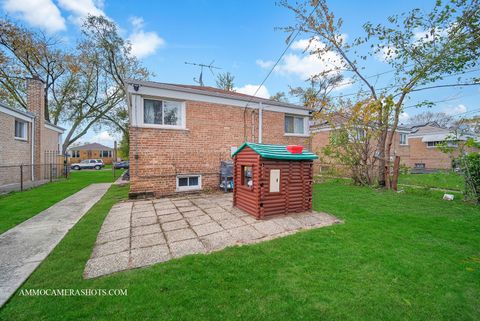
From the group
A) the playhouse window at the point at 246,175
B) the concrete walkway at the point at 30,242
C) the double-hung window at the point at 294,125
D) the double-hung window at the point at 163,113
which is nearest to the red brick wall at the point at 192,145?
the double-hung window at the point at 163,113

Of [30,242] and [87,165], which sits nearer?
[30,242]

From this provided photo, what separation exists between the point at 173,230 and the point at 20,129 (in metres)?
14.4

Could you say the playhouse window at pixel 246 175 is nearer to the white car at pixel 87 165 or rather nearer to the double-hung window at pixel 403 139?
the double-hung window at pixel 403 139

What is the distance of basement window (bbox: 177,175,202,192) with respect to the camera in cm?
838

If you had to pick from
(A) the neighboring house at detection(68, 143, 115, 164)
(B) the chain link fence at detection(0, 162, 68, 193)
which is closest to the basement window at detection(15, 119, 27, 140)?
(B) the chain link fence at detection(0, 162, 68, 193)

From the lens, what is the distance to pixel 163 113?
26.2ft

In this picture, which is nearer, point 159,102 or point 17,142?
point 159,102

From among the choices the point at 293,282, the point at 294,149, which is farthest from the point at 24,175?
the point at 293,282

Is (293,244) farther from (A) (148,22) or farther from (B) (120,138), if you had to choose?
(B) (120,138)

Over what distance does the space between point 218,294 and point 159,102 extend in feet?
23.8

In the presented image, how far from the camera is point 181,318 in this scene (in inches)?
79.7

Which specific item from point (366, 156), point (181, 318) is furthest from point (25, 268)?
point (366, 156)

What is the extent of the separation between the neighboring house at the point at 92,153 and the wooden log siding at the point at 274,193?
43.5m

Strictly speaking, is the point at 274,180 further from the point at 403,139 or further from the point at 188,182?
the point at 403,139
